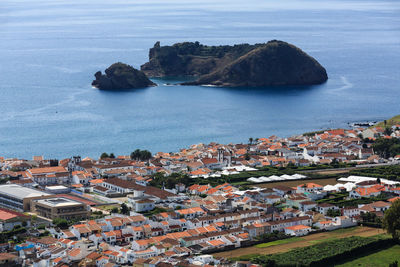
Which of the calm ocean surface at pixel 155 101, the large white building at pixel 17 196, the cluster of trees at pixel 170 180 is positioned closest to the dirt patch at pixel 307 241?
the cluster of trees at pixel 170 180

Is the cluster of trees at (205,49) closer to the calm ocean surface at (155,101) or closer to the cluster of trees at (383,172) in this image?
the calm ocean surface at (155,101)

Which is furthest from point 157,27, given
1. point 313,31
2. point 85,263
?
point 85,263

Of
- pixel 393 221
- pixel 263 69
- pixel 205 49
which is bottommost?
pixel 393 221

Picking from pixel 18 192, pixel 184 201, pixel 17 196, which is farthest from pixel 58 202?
pixel 184 201

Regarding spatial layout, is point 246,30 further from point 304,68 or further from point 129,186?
point 129,186

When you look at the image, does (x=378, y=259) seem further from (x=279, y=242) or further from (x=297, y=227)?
(x=297, y=227)

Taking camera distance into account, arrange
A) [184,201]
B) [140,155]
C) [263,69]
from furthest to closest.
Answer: [263,69], [140,155], [184,201]
